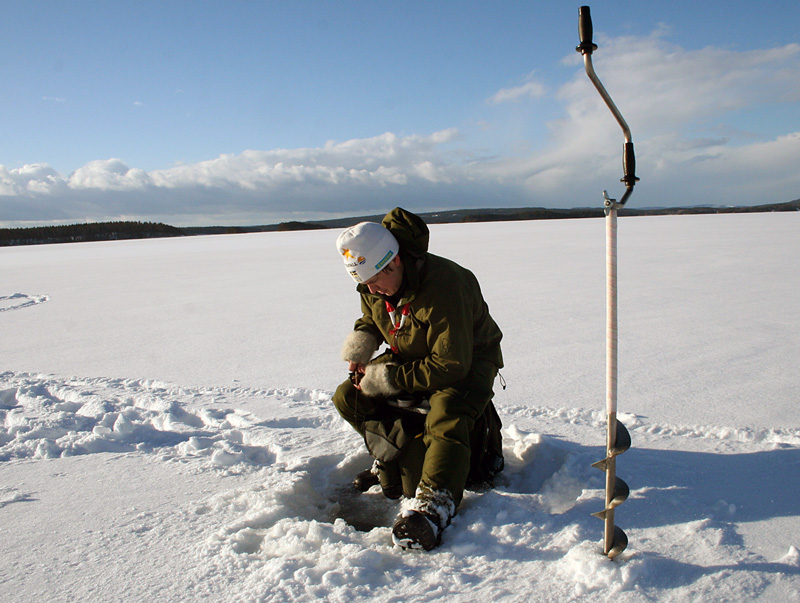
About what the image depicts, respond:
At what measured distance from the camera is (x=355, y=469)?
2.72 meters

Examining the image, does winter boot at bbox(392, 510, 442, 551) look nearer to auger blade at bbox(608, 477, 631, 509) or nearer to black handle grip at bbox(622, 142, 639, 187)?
auger blade at bbox(608, 477, 631, 509)

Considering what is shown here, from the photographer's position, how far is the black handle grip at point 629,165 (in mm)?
1524

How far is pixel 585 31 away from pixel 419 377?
136 centimetres

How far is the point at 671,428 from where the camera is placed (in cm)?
285

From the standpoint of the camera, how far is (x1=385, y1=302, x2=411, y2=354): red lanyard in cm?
227

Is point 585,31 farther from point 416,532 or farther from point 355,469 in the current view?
point 355,469

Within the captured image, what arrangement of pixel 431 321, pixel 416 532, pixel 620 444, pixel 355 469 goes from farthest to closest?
pixel 355 469 → pixel 431 321 → pixel 416 532 → pixel 620 444

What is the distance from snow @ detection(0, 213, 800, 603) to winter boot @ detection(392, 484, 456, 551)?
0.05 metres

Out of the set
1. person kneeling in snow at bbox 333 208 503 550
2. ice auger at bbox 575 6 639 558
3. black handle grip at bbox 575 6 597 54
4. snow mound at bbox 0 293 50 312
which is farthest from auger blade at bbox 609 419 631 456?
snow mound at bbox 0 293 50 312

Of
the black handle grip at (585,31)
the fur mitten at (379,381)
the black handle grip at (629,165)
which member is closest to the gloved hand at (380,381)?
the fur mitten at (379,381)

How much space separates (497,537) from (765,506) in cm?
107

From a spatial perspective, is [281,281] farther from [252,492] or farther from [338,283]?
[252,492]

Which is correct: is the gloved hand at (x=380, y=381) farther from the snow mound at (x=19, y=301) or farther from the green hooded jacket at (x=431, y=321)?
the snow mound at (x=19, y=301)

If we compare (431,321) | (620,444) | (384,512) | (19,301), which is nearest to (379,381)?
(431,321)
